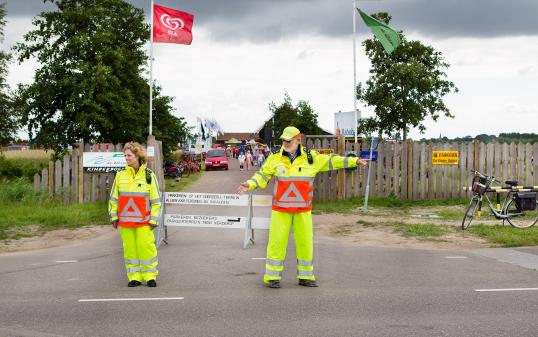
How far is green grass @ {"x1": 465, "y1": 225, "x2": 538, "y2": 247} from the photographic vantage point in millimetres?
11581

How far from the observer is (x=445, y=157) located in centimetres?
1923

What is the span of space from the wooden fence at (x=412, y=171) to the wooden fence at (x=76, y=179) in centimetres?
556

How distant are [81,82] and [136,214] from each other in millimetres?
26563

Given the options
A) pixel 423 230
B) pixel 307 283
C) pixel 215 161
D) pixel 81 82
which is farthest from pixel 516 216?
pixel 215 161

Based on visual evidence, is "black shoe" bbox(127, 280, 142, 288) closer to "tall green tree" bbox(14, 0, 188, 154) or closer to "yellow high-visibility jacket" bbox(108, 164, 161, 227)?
"yellow high-visibility jacket" bbox(108, 164, 161, 227)

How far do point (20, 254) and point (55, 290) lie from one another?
3.71 metres

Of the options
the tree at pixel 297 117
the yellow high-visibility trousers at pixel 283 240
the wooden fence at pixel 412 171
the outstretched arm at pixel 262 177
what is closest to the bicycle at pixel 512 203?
the wooden fence at pixel 412 171

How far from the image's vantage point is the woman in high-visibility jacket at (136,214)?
25.3 feet

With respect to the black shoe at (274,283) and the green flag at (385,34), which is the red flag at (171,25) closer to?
the green flag at (385,34)

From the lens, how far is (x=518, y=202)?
13711mm

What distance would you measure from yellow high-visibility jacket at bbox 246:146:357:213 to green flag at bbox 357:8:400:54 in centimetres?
1179

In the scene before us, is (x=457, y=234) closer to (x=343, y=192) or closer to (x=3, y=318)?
(x=343, y=192)

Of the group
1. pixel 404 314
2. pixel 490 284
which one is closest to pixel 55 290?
pixel 404 314

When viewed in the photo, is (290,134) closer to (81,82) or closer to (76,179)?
(76,179)
